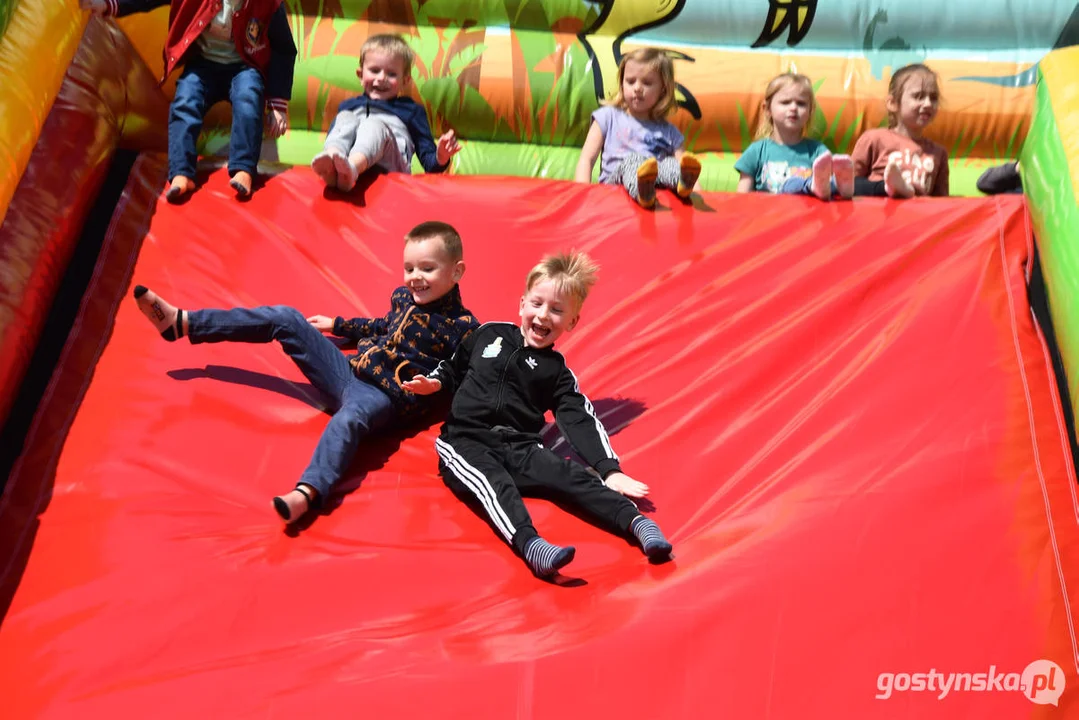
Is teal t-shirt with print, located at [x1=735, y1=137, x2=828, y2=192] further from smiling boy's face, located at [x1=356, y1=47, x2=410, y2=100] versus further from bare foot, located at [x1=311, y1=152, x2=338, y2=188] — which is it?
bare foot, located at [x1=311, y1=152, x2=338, y2=188]

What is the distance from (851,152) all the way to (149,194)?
2176 millimetres

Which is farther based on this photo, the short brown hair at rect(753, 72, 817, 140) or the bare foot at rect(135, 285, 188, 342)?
the short brown hair at rect(753, 72, 817, 140)

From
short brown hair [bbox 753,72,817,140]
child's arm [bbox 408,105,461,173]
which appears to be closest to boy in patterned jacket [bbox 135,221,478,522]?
child's arm [bbox 408,105,461,173]

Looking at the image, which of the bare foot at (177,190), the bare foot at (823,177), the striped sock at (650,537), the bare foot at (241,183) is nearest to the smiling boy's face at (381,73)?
the bare foot at (241,183)

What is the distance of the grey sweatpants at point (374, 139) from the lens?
290cm

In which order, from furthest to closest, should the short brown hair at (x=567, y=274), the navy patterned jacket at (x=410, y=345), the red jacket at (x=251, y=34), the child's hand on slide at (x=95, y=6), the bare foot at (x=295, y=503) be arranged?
1. the red jacket at (x=251, y=34)
2. the child's hand on slide at (x=95, y=6)
3. the navy patterned jacket at (x=410, y=345)
4. the short brown hair at (x=567, y=274)
5. the bare foot at (x=295, y=503)

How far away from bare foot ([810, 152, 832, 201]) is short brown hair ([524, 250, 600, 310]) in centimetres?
92

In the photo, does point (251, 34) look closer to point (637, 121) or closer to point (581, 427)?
point (637, 121)

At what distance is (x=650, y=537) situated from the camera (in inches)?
69.9

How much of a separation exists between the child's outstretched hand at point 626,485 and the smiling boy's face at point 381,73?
5.44 feet

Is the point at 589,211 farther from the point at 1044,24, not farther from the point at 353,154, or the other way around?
the point at 1044,24

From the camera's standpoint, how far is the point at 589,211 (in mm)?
2830

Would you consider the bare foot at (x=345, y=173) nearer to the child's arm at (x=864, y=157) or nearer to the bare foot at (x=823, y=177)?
the bare foot at (x=823, y=177)

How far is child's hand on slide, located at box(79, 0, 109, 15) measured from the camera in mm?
2689
